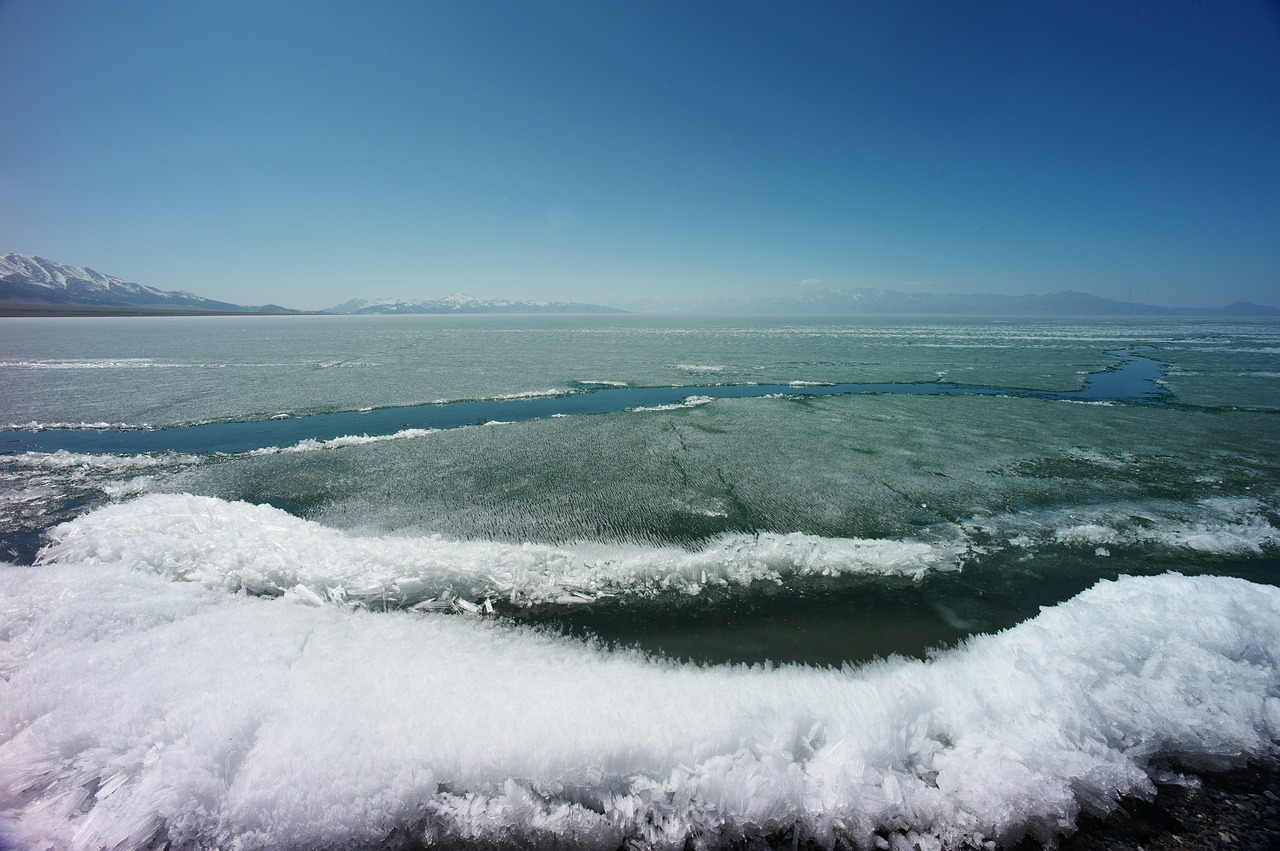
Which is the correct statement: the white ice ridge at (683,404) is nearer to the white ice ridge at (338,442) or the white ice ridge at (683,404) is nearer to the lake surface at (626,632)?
the lake surface at (626,632)

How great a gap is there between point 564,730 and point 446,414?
8600 mm

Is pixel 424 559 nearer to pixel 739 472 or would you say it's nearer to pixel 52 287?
pixel 739 472

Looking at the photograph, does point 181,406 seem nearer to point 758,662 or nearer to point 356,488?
point 356,488

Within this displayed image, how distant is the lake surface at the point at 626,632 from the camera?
2.19 metres

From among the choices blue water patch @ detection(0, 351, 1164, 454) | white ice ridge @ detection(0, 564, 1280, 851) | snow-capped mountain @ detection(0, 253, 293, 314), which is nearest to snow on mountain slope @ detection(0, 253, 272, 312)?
snow-capped mountain @ detection(0, 253, 293, 314)

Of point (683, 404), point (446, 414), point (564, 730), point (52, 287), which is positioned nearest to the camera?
point (564, 730)

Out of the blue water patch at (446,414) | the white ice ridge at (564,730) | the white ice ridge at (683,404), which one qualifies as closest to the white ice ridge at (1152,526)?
the white ice ridge at (564,730)

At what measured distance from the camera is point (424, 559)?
13.8 ft

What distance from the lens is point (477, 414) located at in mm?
10156

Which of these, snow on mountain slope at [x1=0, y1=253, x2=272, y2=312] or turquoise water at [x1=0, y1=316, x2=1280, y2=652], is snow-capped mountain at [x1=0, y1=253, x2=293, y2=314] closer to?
snow on mountain slope at [x1=0, y1=253, x2=272, y2=312]

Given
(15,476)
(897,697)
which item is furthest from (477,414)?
(897,697)

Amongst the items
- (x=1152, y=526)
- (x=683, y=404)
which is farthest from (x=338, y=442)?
(x=1152, y=526)

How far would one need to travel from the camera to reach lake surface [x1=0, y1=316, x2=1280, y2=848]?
219cm

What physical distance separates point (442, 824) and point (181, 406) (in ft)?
40.4
